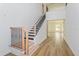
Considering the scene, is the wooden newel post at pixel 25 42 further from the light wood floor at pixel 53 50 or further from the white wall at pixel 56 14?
the white wall at pixel 56 14

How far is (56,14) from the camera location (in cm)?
752

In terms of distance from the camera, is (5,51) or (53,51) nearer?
(5,51)

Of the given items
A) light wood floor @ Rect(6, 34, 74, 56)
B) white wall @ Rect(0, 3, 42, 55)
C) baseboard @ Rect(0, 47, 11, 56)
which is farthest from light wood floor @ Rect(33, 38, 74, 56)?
white wall @ Rect(0, 3, 42, 55)

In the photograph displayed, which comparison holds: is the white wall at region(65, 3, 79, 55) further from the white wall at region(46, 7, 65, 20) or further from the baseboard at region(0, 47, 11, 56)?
the white wall at region(46, 7, 65, 20)

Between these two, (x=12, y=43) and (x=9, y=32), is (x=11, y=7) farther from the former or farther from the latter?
(x=12, y=43)

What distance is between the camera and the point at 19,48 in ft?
14.2

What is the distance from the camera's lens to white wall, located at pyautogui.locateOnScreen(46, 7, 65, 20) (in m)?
7.29

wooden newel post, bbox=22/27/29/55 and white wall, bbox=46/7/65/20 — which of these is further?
white wall, bbox=46/7/65/20

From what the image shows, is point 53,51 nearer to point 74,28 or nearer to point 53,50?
point 53,50

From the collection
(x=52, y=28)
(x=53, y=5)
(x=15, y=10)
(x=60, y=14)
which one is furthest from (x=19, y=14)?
(x=52, y=28)

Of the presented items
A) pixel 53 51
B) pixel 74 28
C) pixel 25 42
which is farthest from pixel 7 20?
pixel 74 28

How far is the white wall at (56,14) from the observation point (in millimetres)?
7292

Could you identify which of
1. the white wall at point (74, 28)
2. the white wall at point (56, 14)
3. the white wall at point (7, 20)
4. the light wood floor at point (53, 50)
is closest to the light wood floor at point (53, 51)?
the light wood floor at point (53, 50)

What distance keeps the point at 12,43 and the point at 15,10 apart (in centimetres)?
122
